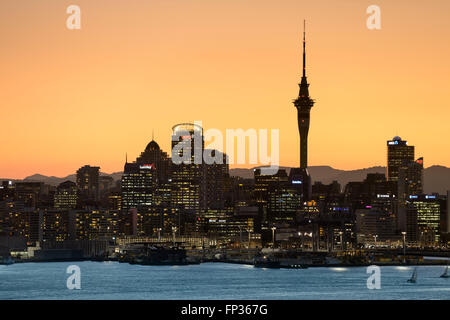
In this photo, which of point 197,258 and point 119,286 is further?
point 197,258

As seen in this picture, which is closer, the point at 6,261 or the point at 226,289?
the point at 226,289

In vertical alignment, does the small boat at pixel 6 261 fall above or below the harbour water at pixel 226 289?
below

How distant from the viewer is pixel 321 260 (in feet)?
525

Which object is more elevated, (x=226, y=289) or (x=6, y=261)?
(x=226, y=289)

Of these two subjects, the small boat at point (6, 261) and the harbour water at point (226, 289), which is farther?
the small boat at point (6, 261)

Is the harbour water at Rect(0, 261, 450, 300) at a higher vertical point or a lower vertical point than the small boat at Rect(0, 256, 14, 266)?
higher

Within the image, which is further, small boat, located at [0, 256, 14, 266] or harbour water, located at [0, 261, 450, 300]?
small boat, located at [0, 256, 14, 266]
